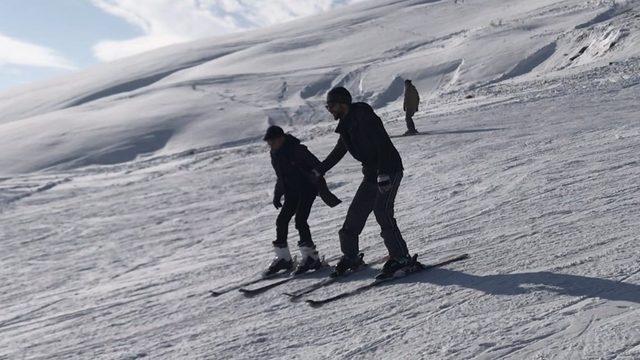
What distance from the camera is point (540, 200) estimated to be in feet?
28.9

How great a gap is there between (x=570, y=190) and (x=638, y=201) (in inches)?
49.4

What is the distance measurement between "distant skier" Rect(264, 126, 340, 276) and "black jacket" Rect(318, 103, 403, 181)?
0.51 m

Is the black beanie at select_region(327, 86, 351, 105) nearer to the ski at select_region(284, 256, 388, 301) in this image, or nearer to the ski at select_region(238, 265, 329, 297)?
the ski at select_region(284, 256, 388, 301)

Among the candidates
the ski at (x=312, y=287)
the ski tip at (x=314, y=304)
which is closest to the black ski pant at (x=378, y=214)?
the ski at (x=312, y=287)

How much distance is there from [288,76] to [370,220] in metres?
23.7

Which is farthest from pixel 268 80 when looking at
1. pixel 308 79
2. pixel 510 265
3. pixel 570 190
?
pixel 510 265

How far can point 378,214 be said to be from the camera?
21.0 ft

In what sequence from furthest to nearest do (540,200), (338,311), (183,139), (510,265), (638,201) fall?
(183,139), (540,200), (638,201), (510,265), (338,311)

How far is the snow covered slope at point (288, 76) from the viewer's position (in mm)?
24188

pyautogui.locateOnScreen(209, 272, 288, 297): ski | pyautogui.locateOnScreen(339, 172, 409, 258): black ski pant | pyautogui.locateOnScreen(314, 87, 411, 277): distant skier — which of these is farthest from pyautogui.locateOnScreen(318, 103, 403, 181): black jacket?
pyautogui.locateOnScreen(209, 272, 288, 297): ski

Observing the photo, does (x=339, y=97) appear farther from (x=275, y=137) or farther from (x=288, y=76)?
(x=288, y=76)

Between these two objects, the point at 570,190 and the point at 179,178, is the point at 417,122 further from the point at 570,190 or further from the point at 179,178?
the point at 570,190

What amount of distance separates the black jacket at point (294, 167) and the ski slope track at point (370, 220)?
33.9 inches

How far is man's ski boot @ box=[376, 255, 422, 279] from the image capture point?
6.45m
